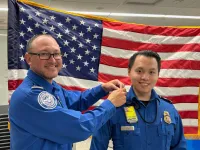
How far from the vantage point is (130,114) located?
5.05 ft

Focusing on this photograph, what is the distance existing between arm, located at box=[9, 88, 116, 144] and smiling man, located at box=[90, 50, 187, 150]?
324mm

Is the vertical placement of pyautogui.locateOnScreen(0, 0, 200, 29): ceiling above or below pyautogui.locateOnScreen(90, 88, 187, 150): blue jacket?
above

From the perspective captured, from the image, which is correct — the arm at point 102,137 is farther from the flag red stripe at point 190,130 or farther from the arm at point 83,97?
the flag red stripe at point 190,130

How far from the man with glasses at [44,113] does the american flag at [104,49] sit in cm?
100

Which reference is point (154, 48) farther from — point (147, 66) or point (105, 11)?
point (105, 11)

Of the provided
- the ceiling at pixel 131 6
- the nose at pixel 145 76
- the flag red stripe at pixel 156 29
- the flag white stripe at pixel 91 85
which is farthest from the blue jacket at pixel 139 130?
the ceiling at pixel 131 6

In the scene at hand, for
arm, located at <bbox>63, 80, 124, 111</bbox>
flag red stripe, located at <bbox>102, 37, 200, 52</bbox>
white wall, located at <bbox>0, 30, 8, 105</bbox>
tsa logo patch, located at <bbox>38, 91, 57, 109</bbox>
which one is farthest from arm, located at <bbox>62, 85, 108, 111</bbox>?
white wall, located at <bbox>0, 30, 8, 105</bbox>

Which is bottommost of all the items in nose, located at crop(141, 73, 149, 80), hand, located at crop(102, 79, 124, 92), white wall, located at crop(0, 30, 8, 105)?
white wall, located at crop(0, 30, 8, 105)

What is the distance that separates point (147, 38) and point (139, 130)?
5.21 ft

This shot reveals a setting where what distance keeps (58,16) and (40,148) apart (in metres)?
1.56

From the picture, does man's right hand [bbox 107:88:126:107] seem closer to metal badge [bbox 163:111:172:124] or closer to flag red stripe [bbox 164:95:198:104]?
metal badge [bbox 163:111:172:124]

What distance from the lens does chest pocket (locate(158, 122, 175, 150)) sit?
1545 mm

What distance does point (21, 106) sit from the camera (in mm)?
1226

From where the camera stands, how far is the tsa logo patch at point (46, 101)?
1.22 metres
